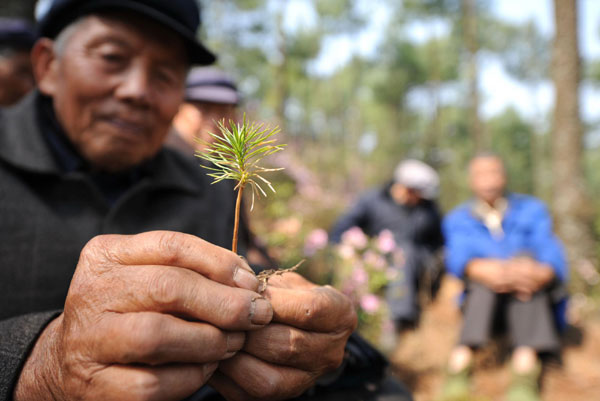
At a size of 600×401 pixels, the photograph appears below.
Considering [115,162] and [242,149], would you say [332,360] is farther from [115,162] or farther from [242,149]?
[115,162]

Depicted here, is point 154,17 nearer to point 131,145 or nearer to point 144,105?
point 144,105

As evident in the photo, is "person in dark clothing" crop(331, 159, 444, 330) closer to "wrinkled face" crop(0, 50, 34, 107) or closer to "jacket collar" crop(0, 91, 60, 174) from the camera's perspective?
"wrinkled face" crop(0, 50, 34, 107)

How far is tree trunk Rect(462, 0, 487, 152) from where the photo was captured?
1927 cm

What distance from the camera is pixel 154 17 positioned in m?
1.41

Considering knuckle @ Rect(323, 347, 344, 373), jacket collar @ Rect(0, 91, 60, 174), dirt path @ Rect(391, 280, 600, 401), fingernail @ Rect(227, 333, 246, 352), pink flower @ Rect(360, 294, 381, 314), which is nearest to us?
fingernail @ Rect(227, 333, 246, 352)

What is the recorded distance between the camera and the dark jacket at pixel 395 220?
5.90 metres

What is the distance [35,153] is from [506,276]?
423cm

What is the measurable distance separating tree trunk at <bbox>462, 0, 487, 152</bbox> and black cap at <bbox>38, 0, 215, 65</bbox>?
19.4 meters

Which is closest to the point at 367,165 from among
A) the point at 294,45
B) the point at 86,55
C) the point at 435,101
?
the point at 435,101

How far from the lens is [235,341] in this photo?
2.62ft

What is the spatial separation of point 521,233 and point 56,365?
16.2 ft

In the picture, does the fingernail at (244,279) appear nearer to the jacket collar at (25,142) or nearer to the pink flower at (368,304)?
the jacket collar at (25,142)

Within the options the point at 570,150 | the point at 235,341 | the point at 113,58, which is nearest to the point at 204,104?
the point at 113,58

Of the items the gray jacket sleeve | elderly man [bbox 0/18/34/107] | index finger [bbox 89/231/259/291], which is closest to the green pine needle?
index finger [bbox 89/231/259/291]
